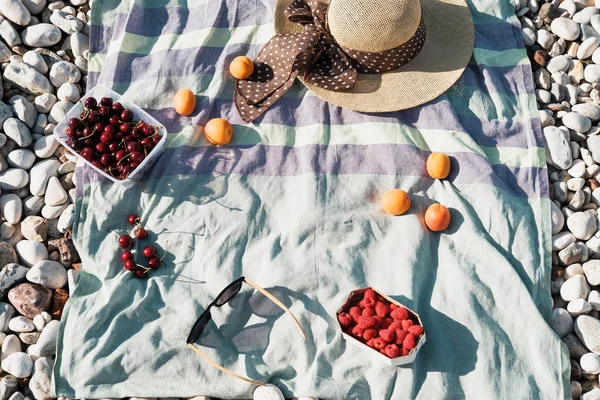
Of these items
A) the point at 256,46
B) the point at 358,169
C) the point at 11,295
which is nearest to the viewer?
the point at 11,295

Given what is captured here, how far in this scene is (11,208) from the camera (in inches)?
113

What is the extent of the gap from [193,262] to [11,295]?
776mm

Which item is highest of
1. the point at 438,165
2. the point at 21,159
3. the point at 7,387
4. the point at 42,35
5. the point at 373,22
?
the point at 373,22

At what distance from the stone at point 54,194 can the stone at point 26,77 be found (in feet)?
1.67

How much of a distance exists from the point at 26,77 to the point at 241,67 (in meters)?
1.06

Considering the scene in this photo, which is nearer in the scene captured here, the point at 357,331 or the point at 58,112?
the point at 357,331

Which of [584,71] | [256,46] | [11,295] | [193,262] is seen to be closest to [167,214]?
[193,262]

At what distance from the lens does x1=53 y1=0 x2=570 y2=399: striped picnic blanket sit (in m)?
2.56

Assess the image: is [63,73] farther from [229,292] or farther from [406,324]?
[406,324]

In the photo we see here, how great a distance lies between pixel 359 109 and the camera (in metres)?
2.91

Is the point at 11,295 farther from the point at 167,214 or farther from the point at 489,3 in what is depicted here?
the point at 489,3

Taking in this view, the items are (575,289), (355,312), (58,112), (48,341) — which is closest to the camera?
(355,312)

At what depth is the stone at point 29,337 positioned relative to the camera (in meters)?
2.66

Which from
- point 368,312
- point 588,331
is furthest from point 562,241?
point 368,312
